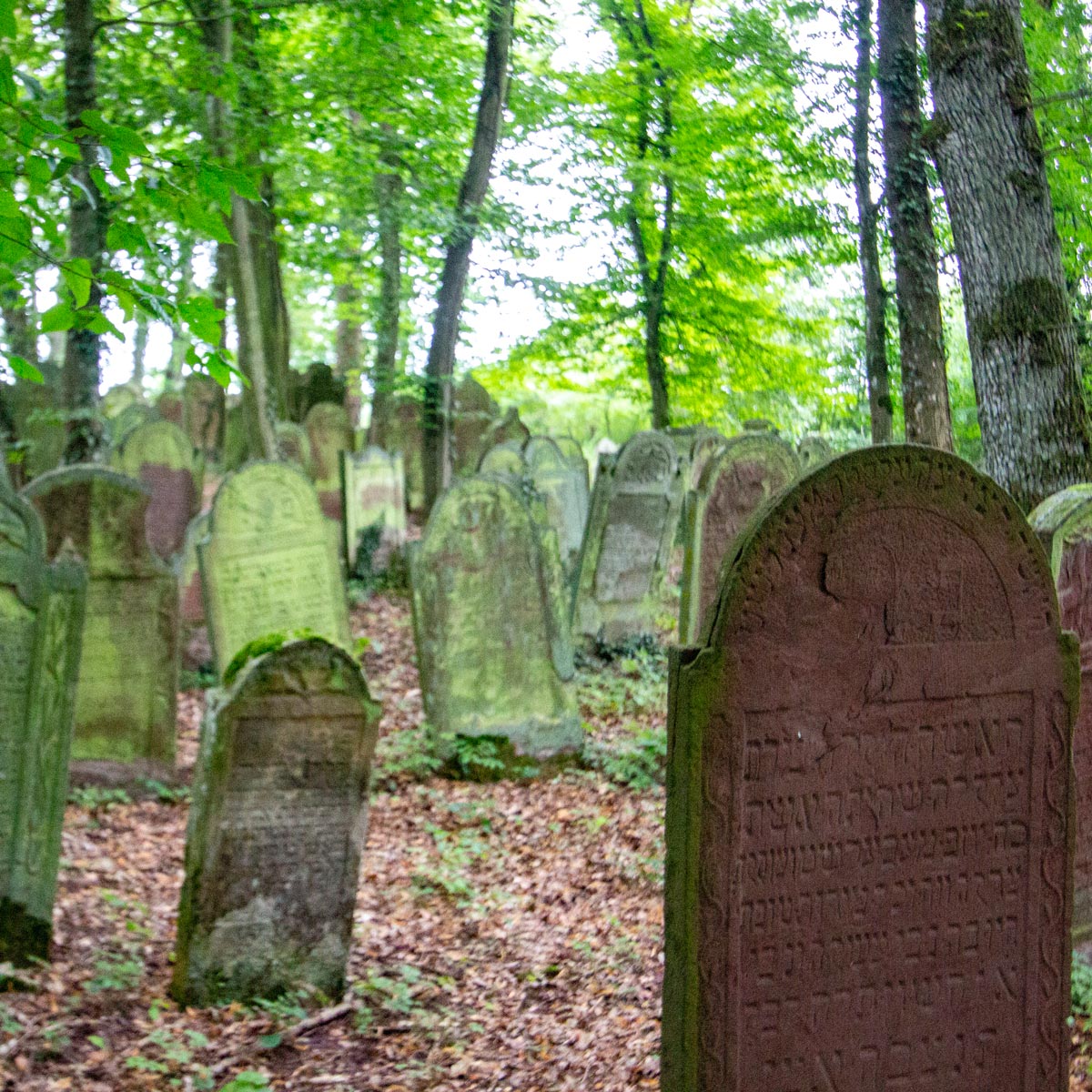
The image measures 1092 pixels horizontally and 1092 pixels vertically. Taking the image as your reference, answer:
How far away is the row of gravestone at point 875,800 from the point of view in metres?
3.22

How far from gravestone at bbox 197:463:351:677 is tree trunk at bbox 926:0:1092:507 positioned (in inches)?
177

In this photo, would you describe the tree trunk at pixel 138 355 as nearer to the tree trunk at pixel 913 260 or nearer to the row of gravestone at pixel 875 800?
the tree trunk at pixel 913 260

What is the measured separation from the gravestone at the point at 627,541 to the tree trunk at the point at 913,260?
2.51 meters

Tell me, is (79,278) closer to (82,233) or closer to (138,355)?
(82,233)

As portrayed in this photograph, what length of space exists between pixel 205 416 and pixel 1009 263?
1775 cm

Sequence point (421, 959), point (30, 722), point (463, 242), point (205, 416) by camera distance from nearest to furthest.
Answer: point (30, 722)
point (421, 959)
point (463, 242)
point (205, 416)

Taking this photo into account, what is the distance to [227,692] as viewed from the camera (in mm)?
4539

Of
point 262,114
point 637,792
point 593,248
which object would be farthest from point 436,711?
Result: point 593,248

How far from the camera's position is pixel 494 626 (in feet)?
26.4

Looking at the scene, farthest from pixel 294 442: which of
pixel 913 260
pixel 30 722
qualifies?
pixel 30 722

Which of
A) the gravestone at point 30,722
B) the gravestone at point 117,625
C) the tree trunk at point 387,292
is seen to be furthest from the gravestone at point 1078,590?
the tree trunk at point 387,292

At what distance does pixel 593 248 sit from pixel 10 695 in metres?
13.5

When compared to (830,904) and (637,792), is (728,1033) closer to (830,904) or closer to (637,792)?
(830,904)

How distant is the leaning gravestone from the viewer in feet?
10.6
